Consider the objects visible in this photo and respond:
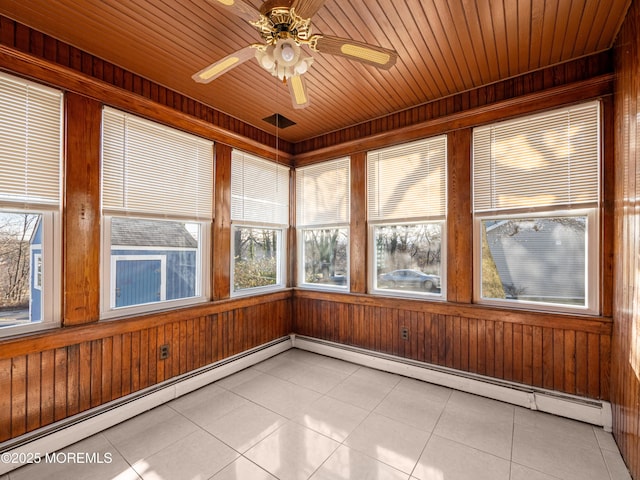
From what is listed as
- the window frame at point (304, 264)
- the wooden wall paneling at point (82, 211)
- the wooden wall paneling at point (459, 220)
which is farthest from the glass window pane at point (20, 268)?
the wooden wall paneling at point (459, 220)

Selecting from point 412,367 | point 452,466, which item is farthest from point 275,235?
point 452,466

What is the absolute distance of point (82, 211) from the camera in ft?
7.60

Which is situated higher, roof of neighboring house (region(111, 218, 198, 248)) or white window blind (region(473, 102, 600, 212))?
white window blind (region(473, 102, 600, 212))

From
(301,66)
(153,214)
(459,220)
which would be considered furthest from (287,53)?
(459,220)

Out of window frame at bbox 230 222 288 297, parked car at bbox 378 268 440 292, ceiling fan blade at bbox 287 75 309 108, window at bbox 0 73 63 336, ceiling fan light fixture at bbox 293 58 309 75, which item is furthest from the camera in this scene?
window frame at bbox 230 222 288 297

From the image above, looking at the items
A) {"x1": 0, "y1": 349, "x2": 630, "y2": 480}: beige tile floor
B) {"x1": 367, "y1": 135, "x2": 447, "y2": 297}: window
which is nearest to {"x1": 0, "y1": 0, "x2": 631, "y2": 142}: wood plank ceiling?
{"x1": 367, "y1": 135, "x2": 447, "y2": 297}: window

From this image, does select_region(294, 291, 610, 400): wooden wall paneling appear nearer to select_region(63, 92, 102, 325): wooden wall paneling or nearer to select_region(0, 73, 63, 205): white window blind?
select_region(63, 92, 102, 325): wooden wall paneling

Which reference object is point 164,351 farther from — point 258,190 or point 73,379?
point 258,190

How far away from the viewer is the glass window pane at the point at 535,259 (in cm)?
257

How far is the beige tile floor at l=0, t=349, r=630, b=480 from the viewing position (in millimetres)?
1910

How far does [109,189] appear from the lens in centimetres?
249

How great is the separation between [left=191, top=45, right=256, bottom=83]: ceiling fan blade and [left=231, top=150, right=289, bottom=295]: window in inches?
65.1

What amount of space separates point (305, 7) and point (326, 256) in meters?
3.04

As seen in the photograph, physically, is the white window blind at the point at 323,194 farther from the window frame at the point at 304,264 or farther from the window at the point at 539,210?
the window at the point at 539,210
